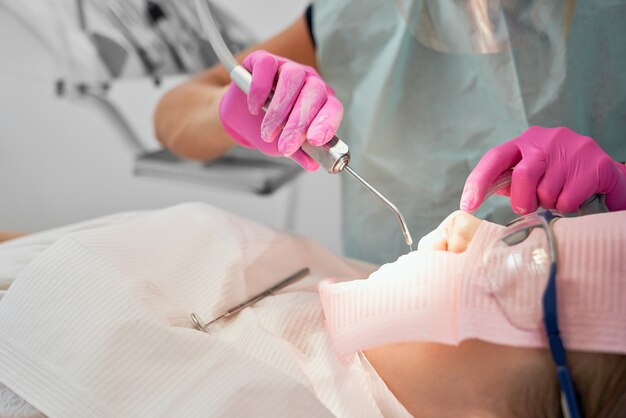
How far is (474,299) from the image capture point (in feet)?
2.94

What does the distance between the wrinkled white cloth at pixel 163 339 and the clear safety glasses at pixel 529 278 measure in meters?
0.23

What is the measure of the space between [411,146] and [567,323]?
2.34 ft

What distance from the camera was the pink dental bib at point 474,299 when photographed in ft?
2.77

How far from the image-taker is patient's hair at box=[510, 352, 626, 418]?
2.80 ft

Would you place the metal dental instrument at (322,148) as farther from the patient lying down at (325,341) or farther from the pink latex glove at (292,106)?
the patient lying down at (325,341)

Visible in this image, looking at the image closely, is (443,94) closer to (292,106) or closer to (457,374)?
(292,106)

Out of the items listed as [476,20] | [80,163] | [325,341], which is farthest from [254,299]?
[80,163]

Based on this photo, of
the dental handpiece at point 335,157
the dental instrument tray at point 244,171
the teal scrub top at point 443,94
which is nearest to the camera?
the dental handpiece at point 335,157

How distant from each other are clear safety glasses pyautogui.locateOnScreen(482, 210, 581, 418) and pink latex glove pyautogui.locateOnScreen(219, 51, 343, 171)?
13.4 inches

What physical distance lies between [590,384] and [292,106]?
66cm

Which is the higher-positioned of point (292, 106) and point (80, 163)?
point (292, 106)

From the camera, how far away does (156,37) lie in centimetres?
194

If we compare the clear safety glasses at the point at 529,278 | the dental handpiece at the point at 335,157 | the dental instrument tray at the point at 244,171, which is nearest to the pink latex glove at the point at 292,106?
the dental handpiece at the point at 335,157

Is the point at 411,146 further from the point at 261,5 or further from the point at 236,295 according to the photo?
the point at 261,5
